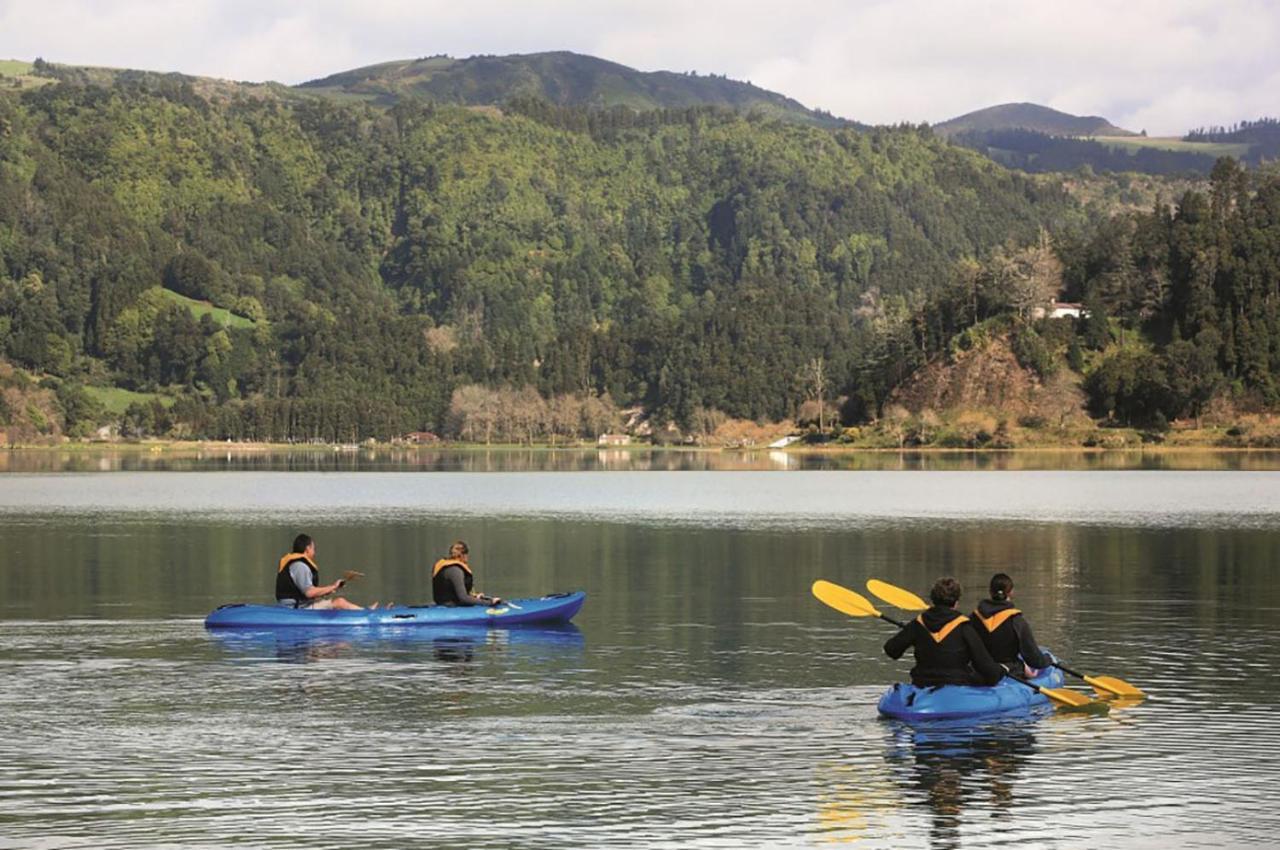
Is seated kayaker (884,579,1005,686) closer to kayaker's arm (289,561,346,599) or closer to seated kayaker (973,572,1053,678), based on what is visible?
seated kayaker (973,572,1053,678)

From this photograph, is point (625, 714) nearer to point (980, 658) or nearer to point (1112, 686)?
point (980, 658)

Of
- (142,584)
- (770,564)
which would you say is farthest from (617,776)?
(770,564)

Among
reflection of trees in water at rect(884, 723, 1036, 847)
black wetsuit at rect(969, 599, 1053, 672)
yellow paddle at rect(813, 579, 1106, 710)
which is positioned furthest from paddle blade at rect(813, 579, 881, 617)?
reflection of trees in water at rect(884, 723, 1036, 847)

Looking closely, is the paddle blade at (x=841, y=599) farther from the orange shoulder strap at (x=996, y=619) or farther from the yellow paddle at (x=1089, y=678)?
the orange shoulder strap at (x=996, y=619)

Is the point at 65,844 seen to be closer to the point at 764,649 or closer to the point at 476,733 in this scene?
the point at 476,733

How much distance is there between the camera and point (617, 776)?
31.0 metres

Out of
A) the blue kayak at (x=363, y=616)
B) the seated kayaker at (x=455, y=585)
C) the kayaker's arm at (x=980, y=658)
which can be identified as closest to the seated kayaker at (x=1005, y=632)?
the kayaker's arm at (x=980, y=658)

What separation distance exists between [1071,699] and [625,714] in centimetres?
944

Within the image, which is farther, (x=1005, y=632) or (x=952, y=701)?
(x=1005, y=632)

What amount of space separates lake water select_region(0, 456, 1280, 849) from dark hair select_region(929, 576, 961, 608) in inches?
103

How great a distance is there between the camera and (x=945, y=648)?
35.4m

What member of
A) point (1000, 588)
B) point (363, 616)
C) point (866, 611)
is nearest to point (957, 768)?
point (1000, 588)

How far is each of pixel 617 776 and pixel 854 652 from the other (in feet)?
57.5

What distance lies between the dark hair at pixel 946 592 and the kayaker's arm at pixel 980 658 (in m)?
0.84
